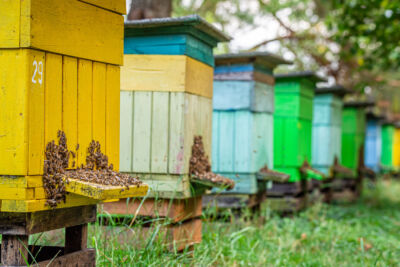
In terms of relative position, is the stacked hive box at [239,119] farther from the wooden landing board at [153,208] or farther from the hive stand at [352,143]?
the hive stand at [352,143]

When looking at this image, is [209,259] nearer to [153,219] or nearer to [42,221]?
[153,219]

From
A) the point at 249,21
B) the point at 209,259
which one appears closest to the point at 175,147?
the point at 209,259

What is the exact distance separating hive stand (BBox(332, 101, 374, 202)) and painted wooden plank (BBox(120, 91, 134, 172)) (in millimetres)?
7929

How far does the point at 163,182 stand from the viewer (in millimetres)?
4645

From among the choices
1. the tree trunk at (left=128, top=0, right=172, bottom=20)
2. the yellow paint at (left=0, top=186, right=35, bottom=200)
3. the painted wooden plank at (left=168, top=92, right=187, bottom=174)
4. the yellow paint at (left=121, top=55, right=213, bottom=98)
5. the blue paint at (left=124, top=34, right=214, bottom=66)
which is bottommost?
the yellow paint at (left=0, top=186, right=35, bottom=200)

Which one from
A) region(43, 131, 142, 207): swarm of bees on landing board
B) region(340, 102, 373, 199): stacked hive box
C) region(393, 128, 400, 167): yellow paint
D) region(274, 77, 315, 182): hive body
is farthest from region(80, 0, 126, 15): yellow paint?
region(393, 128, 400, 167): yellow paint

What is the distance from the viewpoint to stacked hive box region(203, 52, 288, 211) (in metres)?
6.41

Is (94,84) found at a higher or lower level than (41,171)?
higher

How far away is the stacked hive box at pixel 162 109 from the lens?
4.59m

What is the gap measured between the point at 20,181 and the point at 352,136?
34.2 ft

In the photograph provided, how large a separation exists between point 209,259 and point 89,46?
233 centimetres

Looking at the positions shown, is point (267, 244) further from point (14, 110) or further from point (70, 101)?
point (14, 110)

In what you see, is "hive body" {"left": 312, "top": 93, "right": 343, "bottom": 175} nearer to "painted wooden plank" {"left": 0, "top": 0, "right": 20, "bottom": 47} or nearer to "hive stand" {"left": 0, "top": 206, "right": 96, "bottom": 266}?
"hive stand" {"left": 0, "top": 206, "right": 96, "bottom": 266}

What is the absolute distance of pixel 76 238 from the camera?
3486 mm
